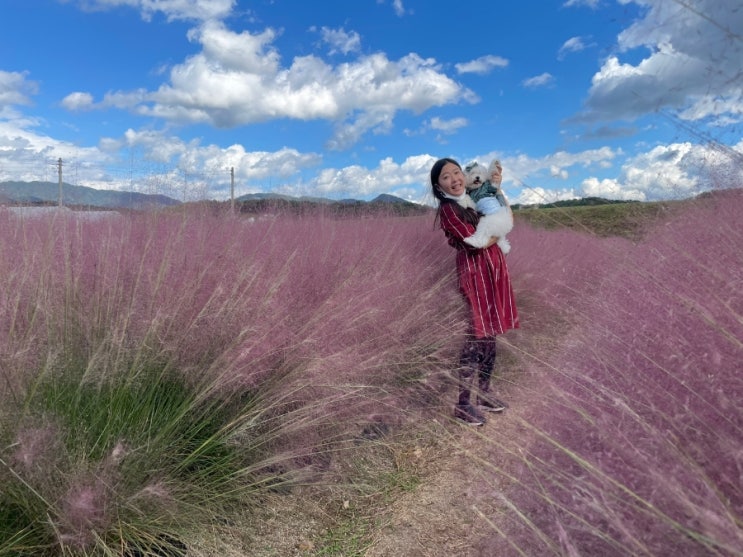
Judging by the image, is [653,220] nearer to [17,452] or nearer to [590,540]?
[590,540]

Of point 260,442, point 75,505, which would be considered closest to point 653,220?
point 260,442

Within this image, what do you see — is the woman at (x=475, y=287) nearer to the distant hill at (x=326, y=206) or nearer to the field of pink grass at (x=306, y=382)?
the field of pink grass at (x=306, y=382)

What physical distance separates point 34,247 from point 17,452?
113cm

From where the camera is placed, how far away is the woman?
2.59m

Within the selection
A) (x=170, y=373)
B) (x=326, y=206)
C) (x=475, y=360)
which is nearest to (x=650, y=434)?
(x=170, y=373)

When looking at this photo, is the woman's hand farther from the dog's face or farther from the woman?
the woman

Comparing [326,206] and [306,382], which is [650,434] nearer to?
[306,382]

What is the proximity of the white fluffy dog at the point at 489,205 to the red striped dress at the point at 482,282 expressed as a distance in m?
0.07

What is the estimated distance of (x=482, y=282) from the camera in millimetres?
2627

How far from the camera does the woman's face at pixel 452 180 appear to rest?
275 cm

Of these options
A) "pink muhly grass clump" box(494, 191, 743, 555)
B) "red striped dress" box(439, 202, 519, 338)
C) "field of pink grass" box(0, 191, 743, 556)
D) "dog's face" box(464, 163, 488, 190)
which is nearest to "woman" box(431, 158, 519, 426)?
"red striped dress" box(439, 202, 519, 338)

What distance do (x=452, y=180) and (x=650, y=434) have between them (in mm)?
2079

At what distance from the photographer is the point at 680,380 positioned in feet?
2.86

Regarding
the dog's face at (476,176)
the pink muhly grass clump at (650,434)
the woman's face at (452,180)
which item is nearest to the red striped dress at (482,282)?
the woman's face at (452,180)
